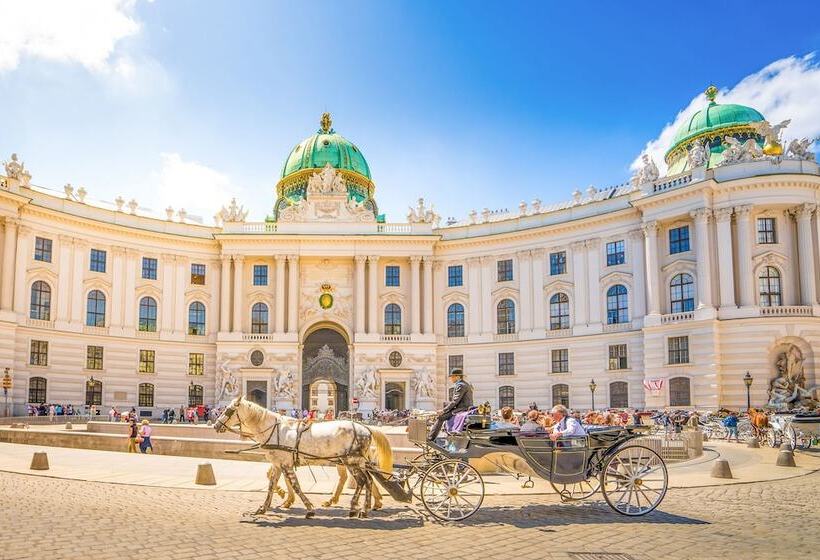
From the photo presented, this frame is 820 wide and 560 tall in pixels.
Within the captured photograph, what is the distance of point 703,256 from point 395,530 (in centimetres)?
3773

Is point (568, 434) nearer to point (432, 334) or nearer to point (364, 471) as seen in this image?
point (364, 471)

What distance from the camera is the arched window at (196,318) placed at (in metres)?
56.2

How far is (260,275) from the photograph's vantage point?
188 feet

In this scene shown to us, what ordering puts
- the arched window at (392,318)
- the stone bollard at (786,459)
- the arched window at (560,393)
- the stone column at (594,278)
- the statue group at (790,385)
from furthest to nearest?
the arched window at (392,318)
the arched window at (560,393)
the stone column at (594,278)
the statue group at (790,385)
the stone bollard at (786,459)

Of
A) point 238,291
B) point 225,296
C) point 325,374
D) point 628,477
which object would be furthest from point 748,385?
point 225,296

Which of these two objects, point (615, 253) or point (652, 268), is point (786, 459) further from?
point (615, 253)

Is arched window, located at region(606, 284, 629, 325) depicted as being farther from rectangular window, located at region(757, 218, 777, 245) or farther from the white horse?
the white horse

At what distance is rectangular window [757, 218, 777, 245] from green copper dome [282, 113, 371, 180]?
36.0 m

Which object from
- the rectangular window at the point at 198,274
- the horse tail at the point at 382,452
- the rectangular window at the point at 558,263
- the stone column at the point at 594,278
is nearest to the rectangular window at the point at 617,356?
the stone column at the point at 594,278

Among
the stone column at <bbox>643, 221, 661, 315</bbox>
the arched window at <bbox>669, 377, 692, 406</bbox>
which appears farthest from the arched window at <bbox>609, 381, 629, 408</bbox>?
the stone column at <bbox>643, 221, 661, 315</bbox>

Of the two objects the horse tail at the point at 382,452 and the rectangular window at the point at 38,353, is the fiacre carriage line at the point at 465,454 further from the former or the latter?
the rectangular window at the point at 38,353

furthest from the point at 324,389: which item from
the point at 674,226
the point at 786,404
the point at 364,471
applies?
the point at 364,471

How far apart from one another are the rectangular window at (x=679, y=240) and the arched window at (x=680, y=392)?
28.1 ft

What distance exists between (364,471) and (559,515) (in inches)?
147
